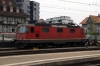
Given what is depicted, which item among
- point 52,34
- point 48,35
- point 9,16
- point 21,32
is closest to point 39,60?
point 21,32

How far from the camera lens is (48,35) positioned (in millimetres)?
28984

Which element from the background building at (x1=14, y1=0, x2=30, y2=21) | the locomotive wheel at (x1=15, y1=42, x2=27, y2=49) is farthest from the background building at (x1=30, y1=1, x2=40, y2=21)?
the locomotive wheel at (x1=15, y1=42, x2=27, y2=49)

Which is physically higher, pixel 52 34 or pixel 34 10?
pixel 34 10

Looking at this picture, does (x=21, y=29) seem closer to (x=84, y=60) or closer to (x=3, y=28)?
(x=84, y=60)

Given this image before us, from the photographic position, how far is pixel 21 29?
27516mm

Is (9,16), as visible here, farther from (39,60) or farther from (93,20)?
(39,60)

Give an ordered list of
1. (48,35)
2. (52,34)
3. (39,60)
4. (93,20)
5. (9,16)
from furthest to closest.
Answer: (93,20) < (9,16) < (52,34) < (48,35) < (39,60)

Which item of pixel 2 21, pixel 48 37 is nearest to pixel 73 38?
pixel 48 37

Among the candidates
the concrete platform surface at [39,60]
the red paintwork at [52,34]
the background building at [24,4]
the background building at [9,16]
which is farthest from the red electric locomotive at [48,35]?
the background building at [24,4]

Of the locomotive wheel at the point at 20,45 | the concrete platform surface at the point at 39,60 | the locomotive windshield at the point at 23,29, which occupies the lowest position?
the locomotive wheel at the point at 20,45

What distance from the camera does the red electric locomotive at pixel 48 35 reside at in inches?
1062

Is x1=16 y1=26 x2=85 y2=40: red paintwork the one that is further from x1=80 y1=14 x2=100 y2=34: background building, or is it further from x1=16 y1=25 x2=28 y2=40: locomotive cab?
x1=80 y1=14 x2=100 y2=34: background building

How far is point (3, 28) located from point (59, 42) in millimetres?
35859

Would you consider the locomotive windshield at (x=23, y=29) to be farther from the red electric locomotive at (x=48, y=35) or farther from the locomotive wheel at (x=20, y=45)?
the locomotive wheel at (x=20, y=45)
